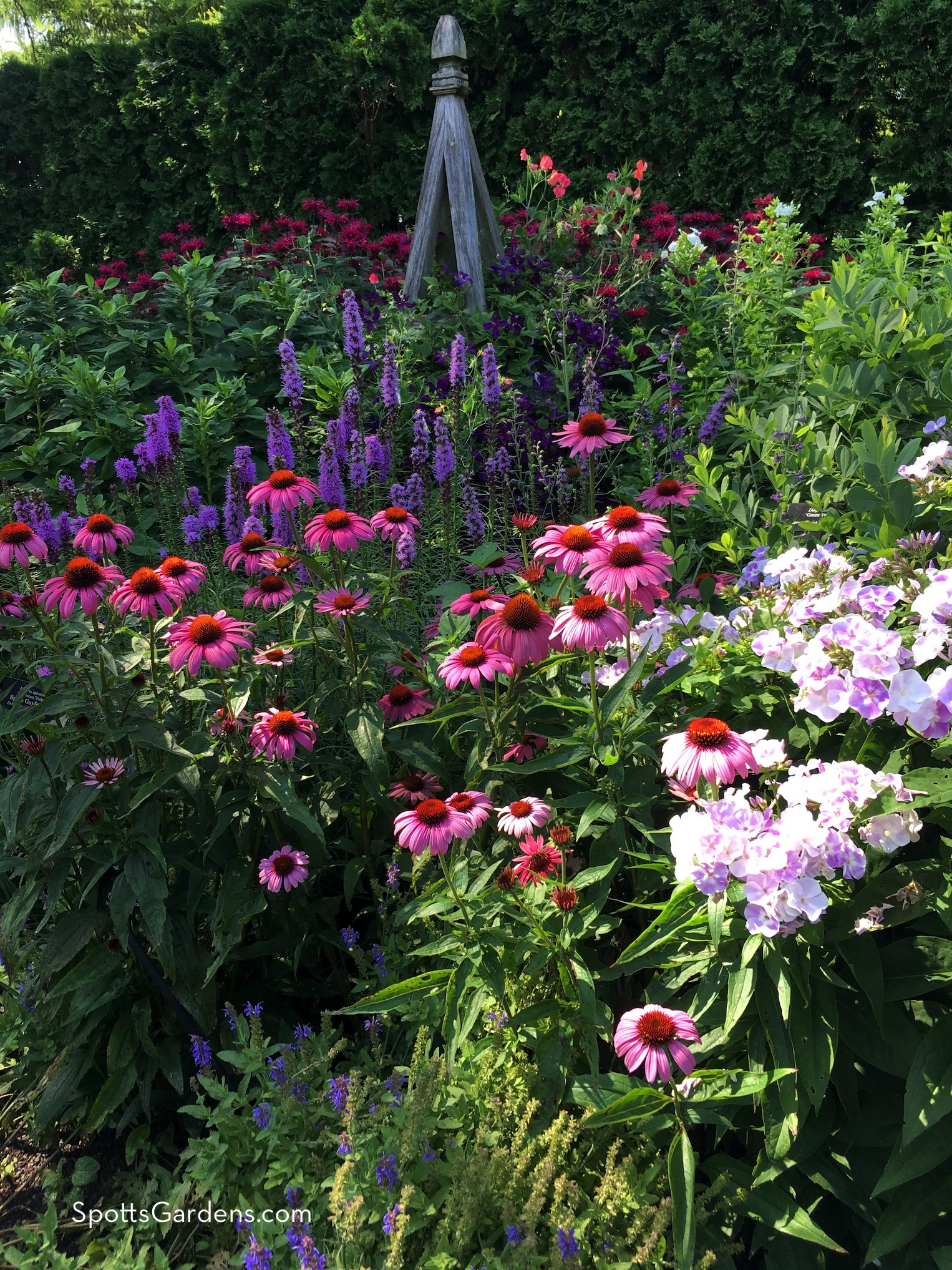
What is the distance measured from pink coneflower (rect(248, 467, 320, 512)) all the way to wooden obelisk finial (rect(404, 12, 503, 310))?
332 centimetres

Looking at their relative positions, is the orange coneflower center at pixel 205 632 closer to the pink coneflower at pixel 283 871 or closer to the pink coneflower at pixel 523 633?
the pink coneflower at pixel 283 871

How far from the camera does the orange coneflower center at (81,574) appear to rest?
6.05 feet

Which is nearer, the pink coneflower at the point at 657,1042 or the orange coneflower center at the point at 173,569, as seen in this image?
the pink coneflower at the point at 657,1042

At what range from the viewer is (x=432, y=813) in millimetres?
1677

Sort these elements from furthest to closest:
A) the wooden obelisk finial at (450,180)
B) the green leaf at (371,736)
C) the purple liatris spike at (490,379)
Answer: the wooden obelisk finial at (450,180) → the purple liatris spike at (490,379) → the green leaf at (371,736)

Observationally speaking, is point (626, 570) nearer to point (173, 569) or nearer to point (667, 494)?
point (667, 494)

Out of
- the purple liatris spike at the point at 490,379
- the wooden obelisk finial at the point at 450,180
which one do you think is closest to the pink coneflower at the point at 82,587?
the purple liatris spike at the point at 490,379

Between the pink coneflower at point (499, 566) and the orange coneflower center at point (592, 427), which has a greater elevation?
the orange coneflower center at point (592, 427)

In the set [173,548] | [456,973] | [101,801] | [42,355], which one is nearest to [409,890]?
[456,973]

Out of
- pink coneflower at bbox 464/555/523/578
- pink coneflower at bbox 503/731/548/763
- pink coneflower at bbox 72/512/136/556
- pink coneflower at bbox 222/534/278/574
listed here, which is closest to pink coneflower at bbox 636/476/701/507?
pink coneflower at bbox 464/555/523/578

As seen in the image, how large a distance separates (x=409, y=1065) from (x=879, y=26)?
790cm

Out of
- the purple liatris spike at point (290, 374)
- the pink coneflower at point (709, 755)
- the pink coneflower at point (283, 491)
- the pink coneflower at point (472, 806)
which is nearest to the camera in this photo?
the pink coneflower at point (709, 755)

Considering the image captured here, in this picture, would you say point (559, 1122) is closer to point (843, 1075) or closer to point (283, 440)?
point (843, 1075)

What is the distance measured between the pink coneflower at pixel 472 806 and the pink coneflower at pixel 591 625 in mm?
366
